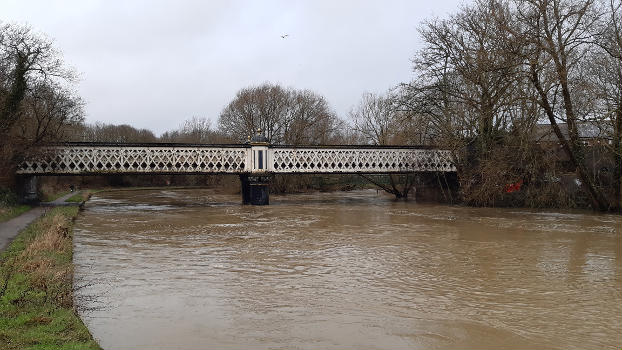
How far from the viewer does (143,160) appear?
3067 centimetres

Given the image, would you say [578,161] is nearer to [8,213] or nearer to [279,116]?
[8,213]

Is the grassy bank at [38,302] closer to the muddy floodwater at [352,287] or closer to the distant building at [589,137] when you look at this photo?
the muddy floodwater at [352,287]

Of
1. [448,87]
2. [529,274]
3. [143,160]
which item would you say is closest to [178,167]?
[143,160]

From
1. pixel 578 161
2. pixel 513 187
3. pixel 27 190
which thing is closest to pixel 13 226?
pixel 27 190

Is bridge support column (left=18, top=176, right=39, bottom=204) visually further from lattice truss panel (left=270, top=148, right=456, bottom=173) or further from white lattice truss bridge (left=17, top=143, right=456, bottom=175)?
lattice truss panel (left=270, top=148, right=456, bottom=173)

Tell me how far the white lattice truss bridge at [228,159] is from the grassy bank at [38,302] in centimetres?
1804

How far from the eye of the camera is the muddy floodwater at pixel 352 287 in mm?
7344

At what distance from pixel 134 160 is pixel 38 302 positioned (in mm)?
23836

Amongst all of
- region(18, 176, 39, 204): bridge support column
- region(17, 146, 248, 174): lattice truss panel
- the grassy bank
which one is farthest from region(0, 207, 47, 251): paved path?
region(18, 176, 39, 204): bridge support column

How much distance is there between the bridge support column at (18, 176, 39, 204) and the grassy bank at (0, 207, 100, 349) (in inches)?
739

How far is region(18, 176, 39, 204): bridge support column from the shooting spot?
95.6 feet

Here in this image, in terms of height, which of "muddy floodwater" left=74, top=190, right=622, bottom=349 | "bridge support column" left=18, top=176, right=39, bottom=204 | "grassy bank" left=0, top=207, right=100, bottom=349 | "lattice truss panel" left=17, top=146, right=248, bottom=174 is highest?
"lattice truss panel" left=17, top=146, right=248, bottom=174

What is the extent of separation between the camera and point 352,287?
34.0 ft

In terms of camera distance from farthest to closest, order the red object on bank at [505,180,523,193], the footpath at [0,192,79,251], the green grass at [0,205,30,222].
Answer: the red object on bank at [505,180,523,193] → the green grass at [0,205,30,222] → the footpath at [0,192,79,251]
